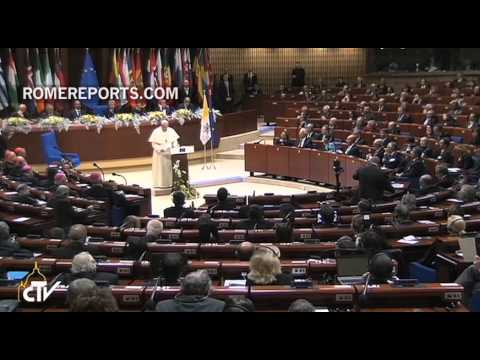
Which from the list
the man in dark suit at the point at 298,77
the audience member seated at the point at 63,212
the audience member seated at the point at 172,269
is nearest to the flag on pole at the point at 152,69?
the man in dark suit at the point at 298,77

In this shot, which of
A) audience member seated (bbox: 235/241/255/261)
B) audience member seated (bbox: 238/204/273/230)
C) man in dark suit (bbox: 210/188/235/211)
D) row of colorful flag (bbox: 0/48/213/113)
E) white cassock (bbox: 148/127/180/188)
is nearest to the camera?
audience member seated (bbox: 235/241/255/261)

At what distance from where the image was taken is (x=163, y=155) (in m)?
14.0

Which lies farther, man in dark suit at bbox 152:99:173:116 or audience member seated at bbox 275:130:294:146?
man in dark suit at bbox 152:99:173:116

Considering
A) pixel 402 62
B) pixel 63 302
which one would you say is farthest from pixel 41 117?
pixel 402 62

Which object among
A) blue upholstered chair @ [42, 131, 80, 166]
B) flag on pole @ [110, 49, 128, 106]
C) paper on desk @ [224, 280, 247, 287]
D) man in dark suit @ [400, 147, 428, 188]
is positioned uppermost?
flag on pole @ [110, 49, 128, 106]

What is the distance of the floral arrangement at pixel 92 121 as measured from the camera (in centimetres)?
1705

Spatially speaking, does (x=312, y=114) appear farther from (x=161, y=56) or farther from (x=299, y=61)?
(x=299, y=61)

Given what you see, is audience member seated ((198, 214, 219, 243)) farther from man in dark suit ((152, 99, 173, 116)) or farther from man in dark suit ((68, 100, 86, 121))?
man in dark suit ((152, 99, 173, 116))

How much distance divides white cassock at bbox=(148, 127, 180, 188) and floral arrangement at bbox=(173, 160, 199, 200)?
21 centimetres

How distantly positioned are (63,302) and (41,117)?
1265 cm

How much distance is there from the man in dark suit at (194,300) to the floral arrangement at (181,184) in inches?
348

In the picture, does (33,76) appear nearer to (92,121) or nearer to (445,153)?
(92,121)

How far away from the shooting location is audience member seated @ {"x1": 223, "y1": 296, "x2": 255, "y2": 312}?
471cm

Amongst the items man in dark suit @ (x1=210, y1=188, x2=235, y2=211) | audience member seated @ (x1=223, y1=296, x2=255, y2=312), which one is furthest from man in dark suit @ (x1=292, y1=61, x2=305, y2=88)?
audience member seated @ (x1=223, y1=296, x2=255, y2=312)
